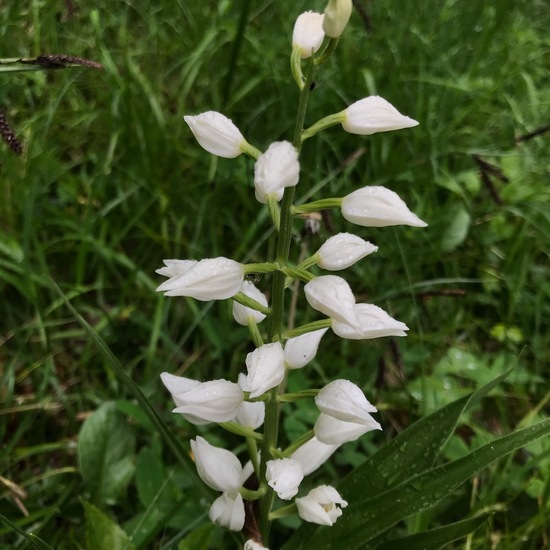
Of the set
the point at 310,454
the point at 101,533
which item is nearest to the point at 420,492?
the point at 310,454

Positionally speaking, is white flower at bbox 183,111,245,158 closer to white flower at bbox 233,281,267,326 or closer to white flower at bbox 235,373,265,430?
white flower at bbox 233,281,267,326

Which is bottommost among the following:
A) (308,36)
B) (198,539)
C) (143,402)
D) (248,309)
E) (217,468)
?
(198,539)

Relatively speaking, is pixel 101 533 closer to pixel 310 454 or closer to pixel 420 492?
pixel 310 454

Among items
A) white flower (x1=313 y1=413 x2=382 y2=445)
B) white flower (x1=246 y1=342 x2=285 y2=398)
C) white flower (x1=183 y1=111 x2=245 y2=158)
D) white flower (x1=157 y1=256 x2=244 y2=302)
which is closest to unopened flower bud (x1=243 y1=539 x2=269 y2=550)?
white flower (x1=313 y1=413 x2=382 y2=445)

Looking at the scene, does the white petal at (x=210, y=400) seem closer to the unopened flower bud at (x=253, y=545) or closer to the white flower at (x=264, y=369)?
the white flower at (x=264, y=369)

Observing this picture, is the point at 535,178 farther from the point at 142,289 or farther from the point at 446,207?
the point at 142,289

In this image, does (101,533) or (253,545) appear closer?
(253,545)

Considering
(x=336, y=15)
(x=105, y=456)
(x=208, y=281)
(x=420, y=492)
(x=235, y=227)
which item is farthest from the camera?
(x=235, y=227)
